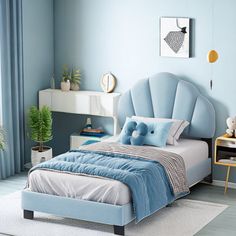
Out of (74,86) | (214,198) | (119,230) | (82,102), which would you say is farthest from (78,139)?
(119,230)

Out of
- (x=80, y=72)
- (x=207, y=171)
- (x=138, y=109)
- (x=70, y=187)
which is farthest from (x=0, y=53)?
(x=207, y=171)

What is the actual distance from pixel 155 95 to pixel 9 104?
162 cm

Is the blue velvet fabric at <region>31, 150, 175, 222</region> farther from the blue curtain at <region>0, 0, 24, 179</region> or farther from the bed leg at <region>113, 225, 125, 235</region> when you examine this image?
the blue curtain at <region>0, 0, 24, 179</region>

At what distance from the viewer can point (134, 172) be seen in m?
5.67

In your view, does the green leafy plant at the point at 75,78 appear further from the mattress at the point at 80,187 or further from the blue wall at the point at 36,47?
the mattress at the point at 80,187

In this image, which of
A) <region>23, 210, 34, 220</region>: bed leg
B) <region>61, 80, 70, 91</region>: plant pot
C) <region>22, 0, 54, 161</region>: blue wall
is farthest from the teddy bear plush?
<region>22, 0, 54, 161</region>: blue wall

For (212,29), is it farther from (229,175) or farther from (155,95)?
(229,175)

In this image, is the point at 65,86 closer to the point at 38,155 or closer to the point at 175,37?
the point at 38,155

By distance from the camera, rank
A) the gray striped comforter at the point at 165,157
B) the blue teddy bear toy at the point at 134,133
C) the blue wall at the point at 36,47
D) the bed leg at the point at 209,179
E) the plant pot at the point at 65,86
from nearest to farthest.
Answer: the gray striped comforter at the point at 165,157, the blue teddy bear toy at the point at 134,133, the bed leg at the point at 209,179, the blue wall at the point at 36,47, the plant pot at the point at 65,86

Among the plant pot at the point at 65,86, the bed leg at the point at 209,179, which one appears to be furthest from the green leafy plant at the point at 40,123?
the bed leg at the point at 209,179

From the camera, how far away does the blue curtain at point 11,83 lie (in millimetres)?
7125

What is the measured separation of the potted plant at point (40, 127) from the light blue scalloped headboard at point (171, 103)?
2.71ft

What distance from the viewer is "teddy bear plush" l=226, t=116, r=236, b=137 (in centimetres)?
668

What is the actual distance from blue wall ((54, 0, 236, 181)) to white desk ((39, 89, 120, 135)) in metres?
0.25
